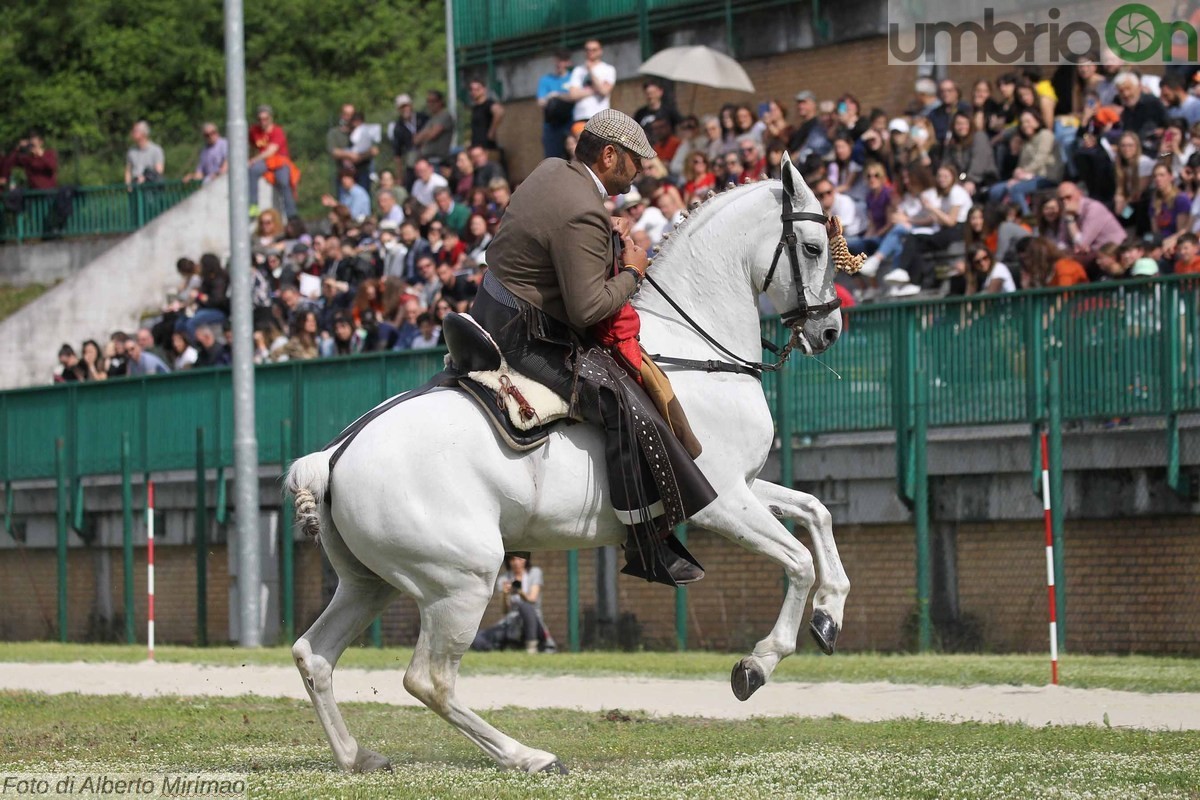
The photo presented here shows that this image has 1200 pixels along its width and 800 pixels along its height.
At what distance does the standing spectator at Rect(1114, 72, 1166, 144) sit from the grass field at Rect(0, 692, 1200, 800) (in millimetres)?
9988

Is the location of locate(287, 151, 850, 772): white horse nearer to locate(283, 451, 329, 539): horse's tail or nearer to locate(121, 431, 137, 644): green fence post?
locate(283, 451, 329, 539): horse's tail

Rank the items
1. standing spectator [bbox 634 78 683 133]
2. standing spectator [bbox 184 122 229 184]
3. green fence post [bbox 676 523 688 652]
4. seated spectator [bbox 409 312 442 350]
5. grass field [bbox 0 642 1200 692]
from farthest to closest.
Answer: standing spectator [bbox 184 122 229 184] < standing spectator [bbox 634 78 683 133] < seated spectator [bbox 409 312 442 350] < green fence post [bbox 676 523 688 652] < grass field [bbox 0 642 1200 692]

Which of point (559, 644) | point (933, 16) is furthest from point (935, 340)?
point (933, 16)

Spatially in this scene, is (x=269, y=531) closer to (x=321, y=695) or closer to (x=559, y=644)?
(x=559, y=644)

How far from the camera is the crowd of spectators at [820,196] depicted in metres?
19.3

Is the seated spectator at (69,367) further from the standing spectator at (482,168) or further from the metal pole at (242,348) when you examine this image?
the metal pole at (242,348)

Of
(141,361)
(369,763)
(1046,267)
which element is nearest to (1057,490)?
(1046,267)

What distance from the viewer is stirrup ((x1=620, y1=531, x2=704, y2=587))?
1005cm

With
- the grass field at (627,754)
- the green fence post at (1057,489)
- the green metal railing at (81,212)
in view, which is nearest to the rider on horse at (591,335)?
the grass field at (627,754)

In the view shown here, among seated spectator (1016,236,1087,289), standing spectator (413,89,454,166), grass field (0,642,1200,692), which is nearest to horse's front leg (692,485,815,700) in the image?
grass field (0,642,1200,692)

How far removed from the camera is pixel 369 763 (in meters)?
9.81

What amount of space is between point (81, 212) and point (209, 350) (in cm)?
1058

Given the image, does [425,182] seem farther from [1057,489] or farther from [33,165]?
[1057,489]

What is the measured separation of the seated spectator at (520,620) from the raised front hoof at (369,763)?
10.9m
